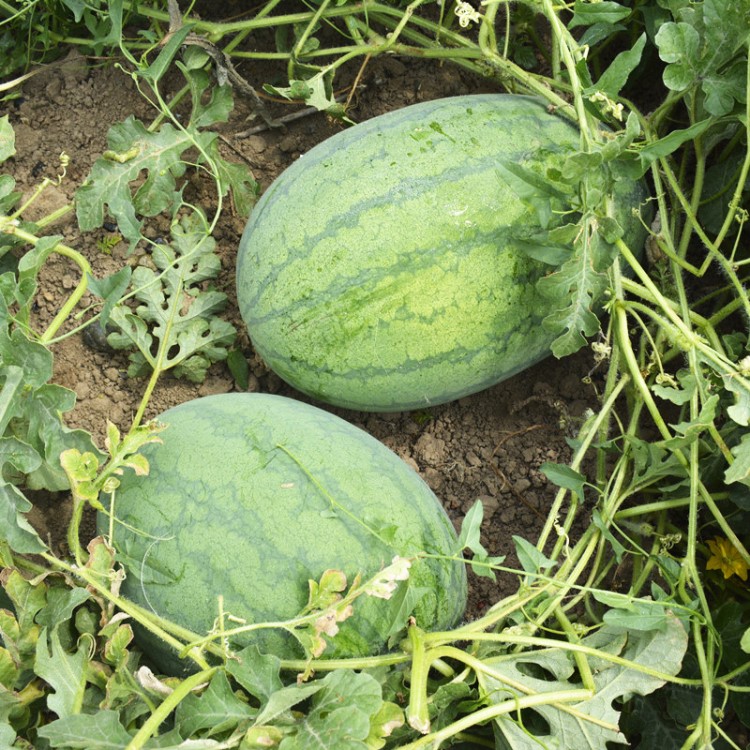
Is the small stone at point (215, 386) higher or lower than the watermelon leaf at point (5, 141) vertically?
lower

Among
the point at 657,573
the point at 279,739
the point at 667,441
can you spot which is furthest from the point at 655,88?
the point at 279,739

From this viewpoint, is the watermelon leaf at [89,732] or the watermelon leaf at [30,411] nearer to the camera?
the watermelon leaf at [89,732]

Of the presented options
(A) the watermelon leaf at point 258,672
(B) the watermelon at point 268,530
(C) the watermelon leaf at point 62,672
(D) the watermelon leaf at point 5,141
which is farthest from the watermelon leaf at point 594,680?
(D) the watermelon leaf at point 5,141

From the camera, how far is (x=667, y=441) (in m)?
1.68

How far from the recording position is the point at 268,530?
66.0 inches

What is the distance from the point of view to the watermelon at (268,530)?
166 cm

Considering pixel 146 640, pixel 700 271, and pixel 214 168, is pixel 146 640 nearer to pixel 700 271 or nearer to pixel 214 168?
pixel 214 168

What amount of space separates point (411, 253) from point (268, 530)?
23.9 inches

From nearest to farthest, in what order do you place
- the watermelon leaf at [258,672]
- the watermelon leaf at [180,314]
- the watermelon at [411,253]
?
the watermelon leaf at [258,672], the watermelon at [411,253], the watermelon leaf at [180,314]

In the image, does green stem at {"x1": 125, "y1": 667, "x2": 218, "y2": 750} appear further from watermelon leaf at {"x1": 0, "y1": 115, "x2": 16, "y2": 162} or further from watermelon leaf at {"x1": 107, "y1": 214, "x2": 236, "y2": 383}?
watermelon leaf at {"x1": 0, "y1": 115, "x2": 16, "y2": 162}

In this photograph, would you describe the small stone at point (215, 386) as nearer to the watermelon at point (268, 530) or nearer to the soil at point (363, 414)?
the soil at point (363, 414)

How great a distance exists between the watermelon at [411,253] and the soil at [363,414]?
347 millimetres

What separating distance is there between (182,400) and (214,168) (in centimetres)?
58

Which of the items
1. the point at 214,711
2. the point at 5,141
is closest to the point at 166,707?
the point at 214,711
